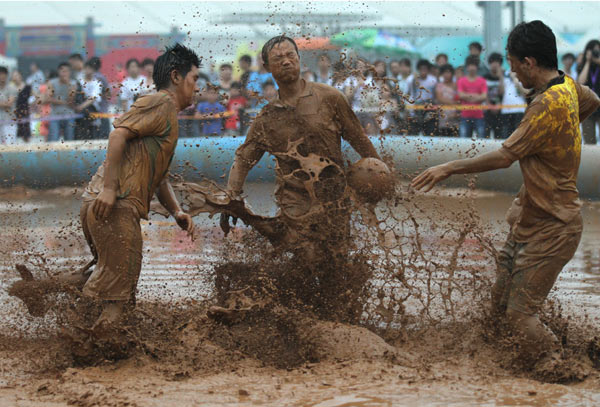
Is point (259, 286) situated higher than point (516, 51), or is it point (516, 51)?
point (516, 51)

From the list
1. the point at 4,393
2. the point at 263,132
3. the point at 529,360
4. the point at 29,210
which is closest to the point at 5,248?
the point at 29,210

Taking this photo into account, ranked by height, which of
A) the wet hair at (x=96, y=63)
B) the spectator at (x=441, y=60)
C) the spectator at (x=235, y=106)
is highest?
the wet hair at (x=96, y=63)

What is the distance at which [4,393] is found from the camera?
4480 millimetres

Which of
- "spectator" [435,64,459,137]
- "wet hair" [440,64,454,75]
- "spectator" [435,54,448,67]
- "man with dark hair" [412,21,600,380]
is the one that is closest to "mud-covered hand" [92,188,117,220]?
"man with dark hair" [412,21,600,380]

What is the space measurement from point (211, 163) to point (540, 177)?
30.4 feet

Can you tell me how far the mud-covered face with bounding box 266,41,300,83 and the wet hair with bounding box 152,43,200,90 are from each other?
3.07 feet

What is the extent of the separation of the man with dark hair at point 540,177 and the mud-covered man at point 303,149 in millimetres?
1263

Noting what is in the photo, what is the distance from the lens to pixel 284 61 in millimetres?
5945

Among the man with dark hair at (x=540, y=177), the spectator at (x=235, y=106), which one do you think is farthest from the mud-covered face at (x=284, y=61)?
the spectator at (x=235, y=106)

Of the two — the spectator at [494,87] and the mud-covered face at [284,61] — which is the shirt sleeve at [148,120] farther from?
the spectator at [494,87]

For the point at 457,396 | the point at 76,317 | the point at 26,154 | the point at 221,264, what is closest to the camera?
the point at 457,396

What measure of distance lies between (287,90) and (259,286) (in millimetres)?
1413

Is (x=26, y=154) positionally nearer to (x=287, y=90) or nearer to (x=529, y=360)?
(x=287, y=90)

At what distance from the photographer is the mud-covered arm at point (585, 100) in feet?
16.0
